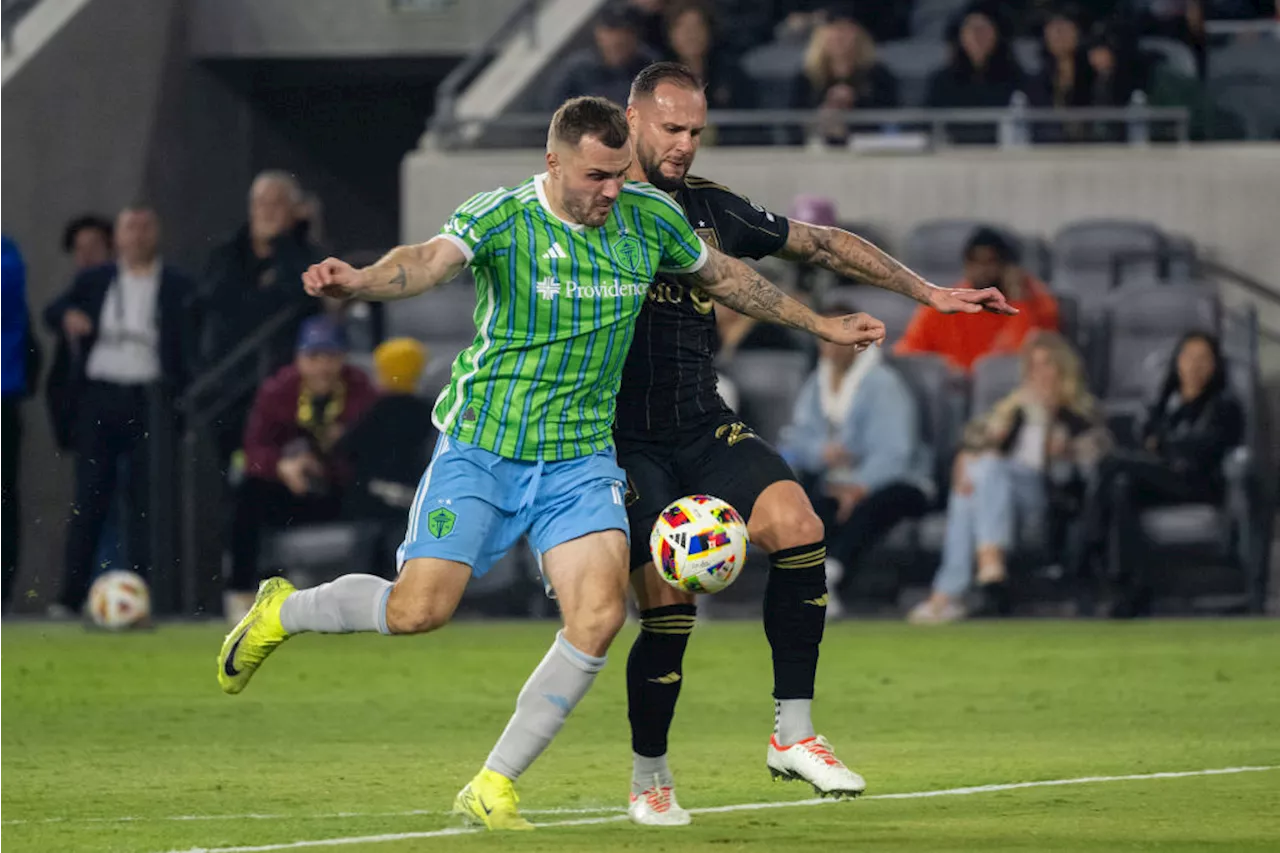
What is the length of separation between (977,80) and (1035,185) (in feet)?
2.82

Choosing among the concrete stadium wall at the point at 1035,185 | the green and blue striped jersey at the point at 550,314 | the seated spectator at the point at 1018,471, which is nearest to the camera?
the green and blue striped jersey at the point at 550,314

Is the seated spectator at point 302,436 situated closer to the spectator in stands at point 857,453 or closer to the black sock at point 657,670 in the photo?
the spectator in stands at point 857,453

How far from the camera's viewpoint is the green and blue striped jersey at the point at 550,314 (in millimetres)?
7613

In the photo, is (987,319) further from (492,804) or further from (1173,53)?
(492,804)

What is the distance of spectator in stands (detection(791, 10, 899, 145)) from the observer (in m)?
18.4

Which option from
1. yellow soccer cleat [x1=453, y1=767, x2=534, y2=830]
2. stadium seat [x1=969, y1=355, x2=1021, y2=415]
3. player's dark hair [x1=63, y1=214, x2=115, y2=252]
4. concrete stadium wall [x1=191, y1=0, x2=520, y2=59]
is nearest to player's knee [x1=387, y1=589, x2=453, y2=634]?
yellow soccer cleat [x1=453, y1=767, x2=534, y2=830]

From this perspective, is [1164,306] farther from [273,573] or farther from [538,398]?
[538,398]

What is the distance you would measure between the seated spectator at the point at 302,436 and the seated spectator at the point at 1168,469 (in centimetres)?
425

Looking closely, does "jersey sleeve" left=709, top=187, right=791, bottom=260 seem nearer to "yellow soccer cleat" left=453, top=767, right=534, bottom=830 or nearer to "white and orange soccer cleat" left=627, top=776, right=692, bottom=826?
"white and orange soccer cleat" left=627, top=776, right=692, bottom=826

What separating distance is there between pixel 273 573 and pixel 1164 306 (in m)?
5.68

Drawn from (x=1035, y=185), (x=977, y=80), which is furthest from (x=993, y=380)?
(x=977, y=80)

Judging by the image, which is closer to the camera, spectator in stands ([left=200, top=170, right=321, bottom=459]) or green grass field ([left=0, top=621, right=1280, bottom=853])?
green grass field ([left=0, top=621, right=1280, bottom=853])

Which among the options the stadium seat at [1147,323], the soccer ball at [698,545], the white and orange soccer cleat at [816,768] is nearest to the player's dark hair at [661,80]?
the soccer ball at [698,545]

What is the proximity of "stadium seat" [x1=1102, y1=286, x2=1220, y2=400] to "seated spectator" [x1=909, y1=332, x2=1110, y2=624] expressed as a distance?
1.00 metres
